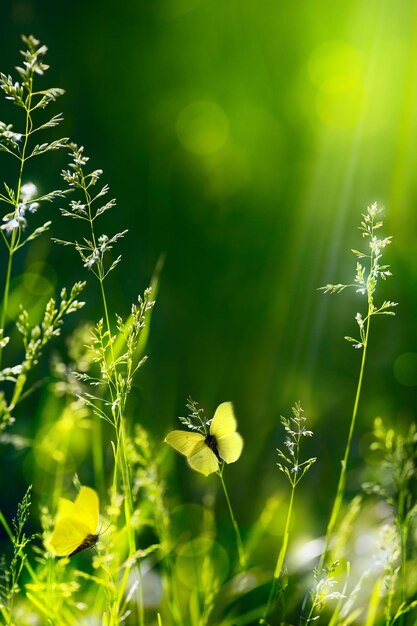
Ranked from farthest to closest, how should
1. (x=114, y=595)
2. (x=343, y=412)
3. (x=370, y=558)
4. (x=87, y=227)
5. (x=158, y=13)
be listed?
(x=158, y=13), (x=87, y=227), (x=343, y=412), (x=370, y=558), (x=114, y=595)

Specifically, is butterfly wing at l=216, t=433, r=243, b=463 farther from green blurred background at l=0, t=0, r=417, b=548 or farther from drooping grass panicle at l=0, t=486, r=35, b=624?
green blurred background at l=0, t=0, r=417, b=548

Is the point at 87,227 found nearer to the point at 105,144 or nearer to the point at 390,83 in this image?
the point at 105,144

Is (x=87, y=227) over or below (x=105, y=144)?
below

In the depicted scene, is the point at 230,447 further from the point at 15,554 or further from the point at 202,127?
the point at 202,127

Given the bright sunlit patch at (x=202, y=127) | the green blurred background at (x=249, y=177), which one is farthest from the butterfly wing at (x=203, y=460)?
the bright sunlit patch at (x=202, y=127)

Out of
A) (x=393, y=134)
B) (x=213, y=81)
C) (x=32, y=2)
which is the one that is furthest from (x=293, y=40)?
(x=32, y=2)

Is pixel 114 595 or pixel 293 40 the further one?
pixel 293 40

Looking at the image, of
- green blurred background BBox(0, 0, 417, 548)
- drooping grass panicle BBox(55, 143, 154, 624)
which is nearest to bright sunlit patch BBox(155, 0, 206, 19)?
green blurred background BBox(0, 0, 417, 548)

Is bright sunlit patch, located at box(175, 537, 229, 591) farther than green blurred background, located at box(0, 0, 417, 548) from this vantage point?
No
